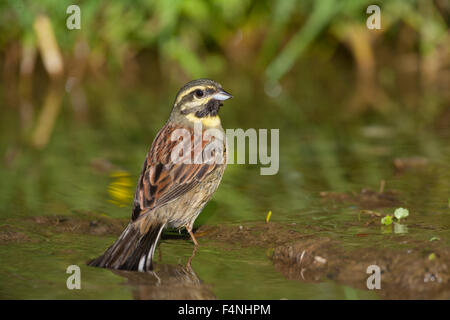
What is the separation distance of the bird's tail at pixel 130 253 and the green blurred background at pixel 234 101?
26 cm

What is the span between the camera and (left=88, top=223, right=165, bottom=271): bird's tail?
14.3ft

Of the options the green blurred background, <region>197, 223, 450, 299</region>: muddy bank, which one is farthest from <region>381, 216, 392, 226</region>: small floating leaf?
Result: <region>197, 223, 450, 299</region>: muddy bank

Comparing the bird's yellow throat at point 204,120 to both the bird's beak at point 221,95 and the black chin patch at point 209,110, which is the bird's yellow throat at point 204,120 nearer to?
the black chin patch at point 209,110

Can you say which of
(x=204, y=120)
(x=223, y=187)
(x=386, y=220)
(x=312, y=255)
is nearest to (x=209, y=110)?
(x=204, y=120)

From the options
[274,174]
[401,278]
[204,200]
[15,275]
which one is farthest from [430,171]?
[15,275]

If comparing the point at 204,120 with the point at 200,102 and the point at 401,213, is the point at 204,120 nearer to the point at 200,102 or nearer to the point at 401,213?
the point at 200,102

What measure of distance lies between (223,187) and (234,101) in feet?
13.5

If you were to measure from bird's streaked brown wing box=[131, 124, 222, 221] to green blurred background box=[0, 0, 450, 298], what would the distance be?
420 millimetres

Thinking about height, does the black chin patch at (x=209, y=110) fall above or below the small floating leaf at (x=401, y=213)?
above

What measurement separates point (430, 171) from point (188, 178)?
2.62m

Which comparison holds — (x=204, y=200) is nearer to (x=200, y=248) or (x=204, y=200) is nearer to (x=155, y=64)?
(x=200, y=248)

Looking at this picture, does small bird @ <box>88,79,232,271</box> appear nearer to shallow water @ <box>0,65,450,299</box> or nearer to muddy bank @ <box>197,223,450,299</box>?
shallow water @ <box>0,65,450,299</box>

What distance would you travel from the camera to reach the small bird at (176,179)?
14.6 ft

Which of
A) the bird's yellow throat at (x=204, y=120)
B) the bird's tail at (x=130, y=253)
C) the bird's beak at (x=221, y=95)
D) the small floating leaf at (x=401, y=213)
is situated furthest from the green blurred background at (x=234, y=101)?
the bird's beak at (x=221, y=95)
